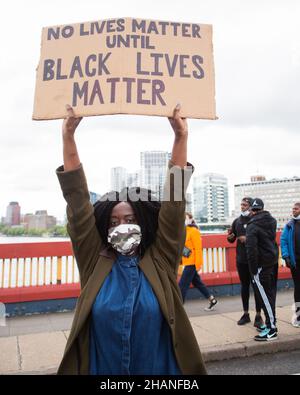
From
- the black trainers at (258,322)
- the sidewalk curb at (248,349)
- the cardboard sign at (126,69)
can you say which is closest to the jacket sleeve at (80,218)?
the cardboard sign at (126,69)

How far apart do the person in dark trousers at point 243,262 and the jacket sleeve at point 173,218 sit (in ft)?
13.5

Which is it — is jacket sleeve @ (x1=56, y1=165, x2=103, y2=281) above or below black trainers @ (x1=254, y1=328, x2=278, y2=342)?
above

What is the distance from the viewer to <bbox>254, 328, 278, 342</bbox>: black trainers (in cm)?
519


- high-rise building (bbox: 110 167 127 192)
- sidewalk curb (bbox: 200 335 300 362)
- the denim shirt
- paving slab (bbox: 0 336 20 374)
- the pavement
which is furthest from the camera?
high-rise building (bbox: 110 167 127 192)

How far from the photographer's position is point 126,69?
7.70 ft

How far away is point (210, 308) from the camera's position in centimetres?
714

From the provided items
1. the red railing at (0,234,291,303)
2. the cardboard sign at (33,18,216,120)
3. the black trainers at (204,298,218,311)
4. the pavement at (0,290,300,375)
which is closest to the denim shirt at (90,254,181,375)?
the cardboard sign at (33,18,216,120)

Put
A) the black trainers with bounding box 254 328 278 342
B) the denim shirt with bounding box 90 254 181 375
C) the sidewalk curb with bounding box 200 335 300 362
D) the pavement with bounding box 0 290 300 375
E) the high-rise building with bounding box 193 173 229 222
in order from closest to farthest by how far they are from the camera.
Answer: the denim shirt with bounding box 90 254 181 375 → the pavement with bounding box 0 290 300 375 → the sidewalk curb with bounding box 200 335 300 362 → the black trainers with bounding box 254 328 278 342 → the high-rise building with bounding box 193 173 229 222

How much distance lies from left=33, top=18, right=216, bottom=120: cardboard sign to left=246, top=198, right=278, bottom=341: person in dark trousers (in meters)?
3.49

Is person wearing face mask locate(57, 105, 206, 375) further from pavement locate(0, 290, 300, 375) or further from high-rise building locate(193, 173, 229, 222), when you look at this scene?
high-rise building locate(193, 173, 229, 222)

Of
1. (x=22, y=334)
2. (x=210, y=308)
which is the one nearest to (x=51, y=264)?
(x=22, y=334)

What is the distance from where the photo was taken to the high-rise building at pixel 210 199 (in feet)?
49.6

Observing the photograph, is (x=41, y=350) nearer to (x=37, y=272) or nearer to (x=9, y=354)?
(x=9, y=354)
